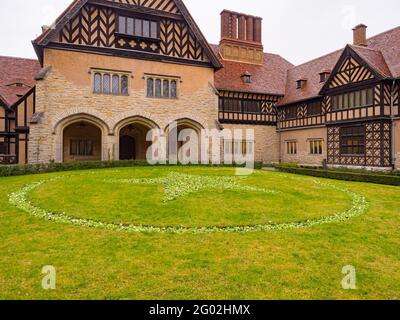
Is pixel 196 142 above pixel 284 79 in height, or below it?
below

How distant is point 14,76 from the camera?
2998cm

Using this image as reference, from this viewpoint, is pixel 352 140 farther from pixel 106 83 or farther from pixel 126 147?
pixel 106 83

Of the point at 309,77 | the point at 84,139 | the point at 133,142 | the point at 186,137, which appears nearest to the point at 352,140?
the point at 309,77

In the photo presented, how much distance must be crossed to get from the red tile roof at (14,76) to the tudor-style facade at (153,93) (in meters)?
0.35

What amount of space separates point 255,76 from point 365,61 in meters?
11.8

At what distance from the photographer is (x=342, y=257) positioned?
7.08m

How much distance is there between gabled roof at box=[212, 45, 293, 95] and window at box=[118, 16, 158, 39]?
8574 mm

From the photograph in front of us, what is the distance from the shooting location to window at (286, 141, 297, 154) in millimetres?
31413

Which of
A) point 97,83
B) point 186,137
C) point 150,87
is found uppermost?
point 150,87

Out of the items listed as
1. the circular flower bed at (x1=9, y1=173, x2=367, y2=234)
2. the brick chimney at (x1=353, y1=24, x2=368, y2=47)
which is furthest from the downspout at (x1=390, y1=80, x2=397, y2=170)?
the circular flower bed at (x1=9, y1=173, x2=367, y2=234)

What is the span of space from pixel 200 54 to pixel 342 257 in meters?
20.4

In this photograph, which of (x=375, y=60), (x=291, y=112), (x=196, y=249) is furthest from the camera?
(x=291, y=112)

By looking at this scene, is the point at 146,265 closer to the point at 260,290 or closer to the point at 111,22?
the point at 260,290

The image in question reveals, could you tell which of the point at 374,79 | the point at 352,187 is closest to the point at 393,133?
the point at 374,79
